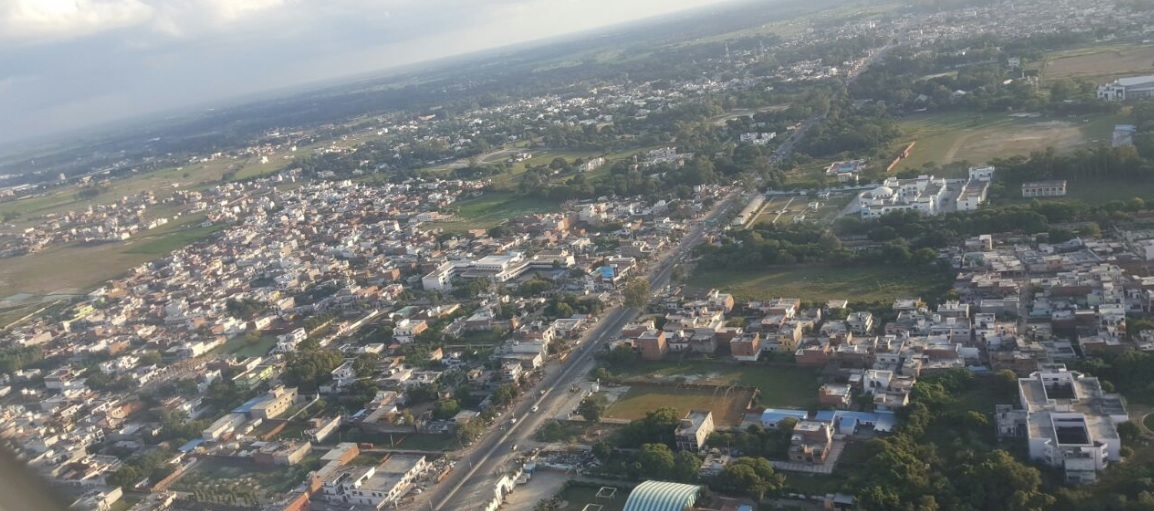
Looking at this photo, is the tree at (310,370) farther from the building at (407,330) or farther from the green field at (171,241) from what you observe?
the green field at (171,241)

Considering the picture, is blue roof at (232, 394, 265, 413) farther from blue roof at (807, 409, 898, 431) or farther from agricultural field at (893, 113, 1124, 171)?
agricultural field at (893, 113, 1124, 171)

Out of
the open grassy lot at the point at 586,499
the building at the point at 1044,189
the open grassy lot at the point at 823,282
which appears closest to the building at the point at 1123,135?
the building at the point at 1044,189

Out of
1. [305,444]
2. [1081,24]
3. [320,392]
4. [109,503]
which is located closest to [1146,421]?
[305,444]

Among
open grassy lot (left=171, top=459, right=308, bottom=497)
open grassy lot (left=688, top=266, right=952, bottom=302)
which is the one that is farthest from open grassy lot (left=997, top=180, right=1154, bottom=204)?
open grassy lot (left=171, top=459, right=308, bottom=497)

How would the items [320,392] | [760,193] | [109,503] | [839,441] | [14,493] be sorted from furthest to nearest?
1. [760,193]
2. [320,392]
3. [109,503]
4. [839,441]
5. [14,493]

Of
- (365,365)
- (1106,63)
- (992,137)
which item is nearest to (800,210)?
(992,137)

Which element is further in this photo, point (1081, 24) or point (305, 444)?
point (1081, 24)

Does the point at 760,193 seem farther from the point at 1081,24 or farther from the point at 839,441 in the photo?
the point at 1081,24
